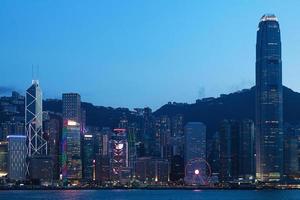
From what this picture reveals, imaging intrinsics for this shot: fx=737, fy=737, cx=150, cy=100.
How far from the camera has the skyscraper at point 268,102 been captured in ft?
534

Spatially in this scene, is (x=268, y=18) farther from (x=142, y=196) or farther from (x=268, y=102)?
(x=142, y=196)

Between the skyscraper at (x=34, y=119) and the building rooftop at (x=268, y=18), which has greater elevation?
the building rooftop at (x=268, y=18)

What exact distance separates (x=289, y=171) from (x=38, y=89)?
67.4 meters

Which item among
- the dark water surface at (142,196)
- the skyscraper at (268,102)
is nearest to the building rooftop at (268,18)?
the skyscraper at (268,102)

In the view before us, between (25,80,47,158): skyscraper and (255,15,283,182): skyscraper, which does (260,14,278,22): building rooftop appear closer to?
(255,15,283,182): skyscraper

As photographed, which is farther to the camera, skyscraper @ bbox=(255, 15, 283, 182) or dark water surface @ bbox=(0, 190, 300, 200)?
skyscraper @ bbox=(255, 15, 283, 182)

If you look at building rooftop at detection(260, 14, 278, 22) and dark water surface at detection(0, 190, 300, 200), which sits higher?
building rooftop at detection(260, 14, 278, 22)

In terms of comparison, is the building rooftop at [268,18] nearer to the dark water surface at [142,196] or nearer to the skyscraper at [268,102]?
the skyscraper at [268,102]

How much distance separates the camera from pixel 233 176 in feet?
545

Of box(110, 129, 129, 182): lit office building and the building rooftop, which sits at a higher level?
the building rooftop

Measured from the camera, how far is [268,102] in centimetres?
16638

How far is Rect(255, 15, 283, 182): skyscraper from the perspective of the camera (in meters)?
163

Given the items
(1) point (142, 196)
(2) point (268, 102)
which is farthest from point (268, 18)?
(1) point (142, 196)

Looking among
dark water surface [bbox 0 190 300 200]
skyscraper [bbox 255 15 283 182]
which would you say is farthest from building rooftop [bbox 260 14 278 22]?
dark water surface [bbox 0 190 300 200]
